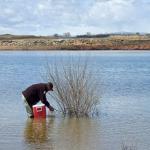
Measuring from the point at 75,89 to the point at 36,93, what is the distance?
1.13 metres

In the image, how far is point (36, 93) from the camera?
16.7 m

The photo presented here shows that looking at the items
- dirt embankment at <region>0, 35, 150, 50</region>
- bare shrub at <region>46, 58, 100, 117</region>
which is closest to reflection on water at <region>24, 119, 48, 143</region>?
bare shrub at <region>46, 58, 100, 117</region>

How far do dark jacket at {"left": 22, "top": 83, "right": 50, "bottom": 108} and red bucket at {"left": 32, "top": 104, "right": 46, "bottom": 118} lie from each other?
133mm

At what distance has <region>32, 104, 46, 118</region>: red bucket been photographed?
16953mm

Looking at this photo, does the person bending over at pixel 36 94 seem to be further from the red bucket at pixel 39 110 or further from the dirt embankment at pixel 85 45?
the dirt embankment at pixel 85 45

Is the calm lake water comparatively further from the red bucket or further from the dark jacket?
the dark jacket

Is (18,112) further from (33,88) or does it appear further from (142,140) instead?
(142,140)

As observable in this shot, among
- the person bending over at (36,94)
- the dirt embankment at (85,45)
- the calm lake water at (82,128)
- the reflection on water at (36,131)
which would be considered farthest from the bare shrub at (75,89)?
the dirt embankment at (85,45)

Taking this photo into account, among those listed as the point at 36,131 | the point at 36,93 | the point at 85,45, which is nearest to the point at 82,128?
the point at 36,131

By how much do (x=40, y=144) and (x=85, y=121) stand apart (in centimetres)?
372

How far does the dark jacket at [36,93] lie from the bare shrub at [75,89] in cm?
82

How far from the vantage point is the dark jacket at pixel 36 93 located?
16516 mm

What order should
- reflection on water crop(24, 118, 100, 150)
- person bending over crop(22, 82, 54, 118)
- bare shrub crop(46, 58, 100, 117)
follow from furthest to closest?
bare shrub crop(46, 58, 100, 117) < person bending over crop(22, 82, 54, 118) < reflection on water crop(24, 118, 100, 150)

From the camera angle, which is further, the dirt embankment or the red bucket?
the dirt embankment
